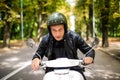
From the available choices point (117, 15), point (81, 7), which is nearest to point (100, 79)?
point (117, 15)

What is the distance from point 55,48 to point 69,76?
82 centimetres

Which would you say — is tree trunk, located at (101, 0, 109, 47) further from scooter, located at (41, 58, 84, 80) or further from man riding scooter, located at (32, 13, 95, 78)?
scooter, located at (41, 58, 84, 80)

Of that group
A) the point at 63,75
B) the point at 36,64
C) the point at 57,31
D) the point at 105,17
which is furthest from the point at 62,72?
the point at 105,17

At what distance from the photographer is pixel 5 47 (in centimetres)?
3700

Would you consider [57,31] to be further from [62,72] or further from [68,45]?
[62,72]

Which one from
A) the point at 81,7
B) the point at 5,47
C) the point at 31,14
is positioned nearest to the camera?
the point at 5,47

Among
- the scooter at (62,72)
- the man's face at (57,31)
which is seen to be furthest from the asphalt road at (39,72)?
the scooter at (62,72)

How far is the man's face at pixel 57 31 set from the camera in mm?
4414

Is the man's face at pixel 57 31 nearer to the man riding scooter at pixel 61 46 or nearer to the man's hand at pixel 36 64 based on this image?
the man riding scooter at pixel 61 46

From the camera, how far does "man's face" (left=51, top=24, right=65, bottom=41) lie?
4414mm

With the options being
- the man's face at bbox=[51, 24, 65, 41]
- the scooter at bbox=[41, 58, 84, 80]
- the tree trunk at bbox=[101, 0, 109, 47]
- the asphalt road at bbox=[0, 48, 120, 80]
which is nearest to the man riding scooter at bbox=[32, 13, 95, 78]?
the man's face at bbox=[51, 24, 65, 41]

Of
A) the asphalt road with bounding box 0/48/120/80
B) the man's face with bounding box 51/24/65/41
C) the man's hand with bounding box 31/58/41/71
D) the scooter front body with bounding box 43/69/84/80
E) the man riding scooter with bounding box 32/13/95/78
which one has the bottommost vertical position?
the asphalt road with bounding box 0/48/120/80

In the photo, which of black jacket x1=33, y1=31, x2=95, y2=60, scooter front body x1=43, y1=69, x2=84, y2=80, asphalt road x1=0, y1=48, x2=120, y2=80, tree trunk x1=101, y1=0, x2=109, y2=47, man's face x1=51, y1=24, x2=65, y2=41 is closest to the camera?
scooter front body x1=43, y1=69, x2=84, y2=80

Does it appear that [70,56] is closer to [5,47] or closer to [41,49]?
[41,49]
